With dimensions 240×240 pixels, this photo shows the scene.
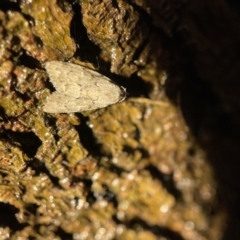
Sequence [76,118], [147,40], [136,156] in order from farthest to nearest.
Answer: [136,156] → [147,40] → [76,118]

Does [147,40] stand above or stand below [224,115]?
above

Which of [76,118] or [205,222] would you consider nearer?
[76,118]

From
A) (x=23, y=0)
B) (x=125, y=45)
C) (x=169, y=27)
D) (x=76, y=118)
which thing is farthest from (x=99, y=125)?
(x=23, y=0)

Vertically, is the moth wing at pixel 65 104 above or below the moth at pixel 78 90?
below

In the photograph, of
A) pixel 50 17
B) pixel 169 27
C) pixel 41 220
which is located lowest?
pixel 41 220

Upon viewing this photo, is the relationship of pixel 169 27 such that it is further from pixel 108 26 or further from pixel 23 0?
pixel 23 0

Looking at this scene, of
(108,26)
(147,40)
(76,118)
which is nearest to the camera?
(108,26)

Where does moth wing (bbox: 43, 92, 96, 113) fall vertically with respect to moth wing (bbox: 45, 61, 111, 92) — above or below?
below

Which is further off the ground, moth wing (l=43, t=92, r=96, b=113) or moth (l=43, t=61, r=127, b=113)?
moth (l=43, t=61, r=127, b=113)
